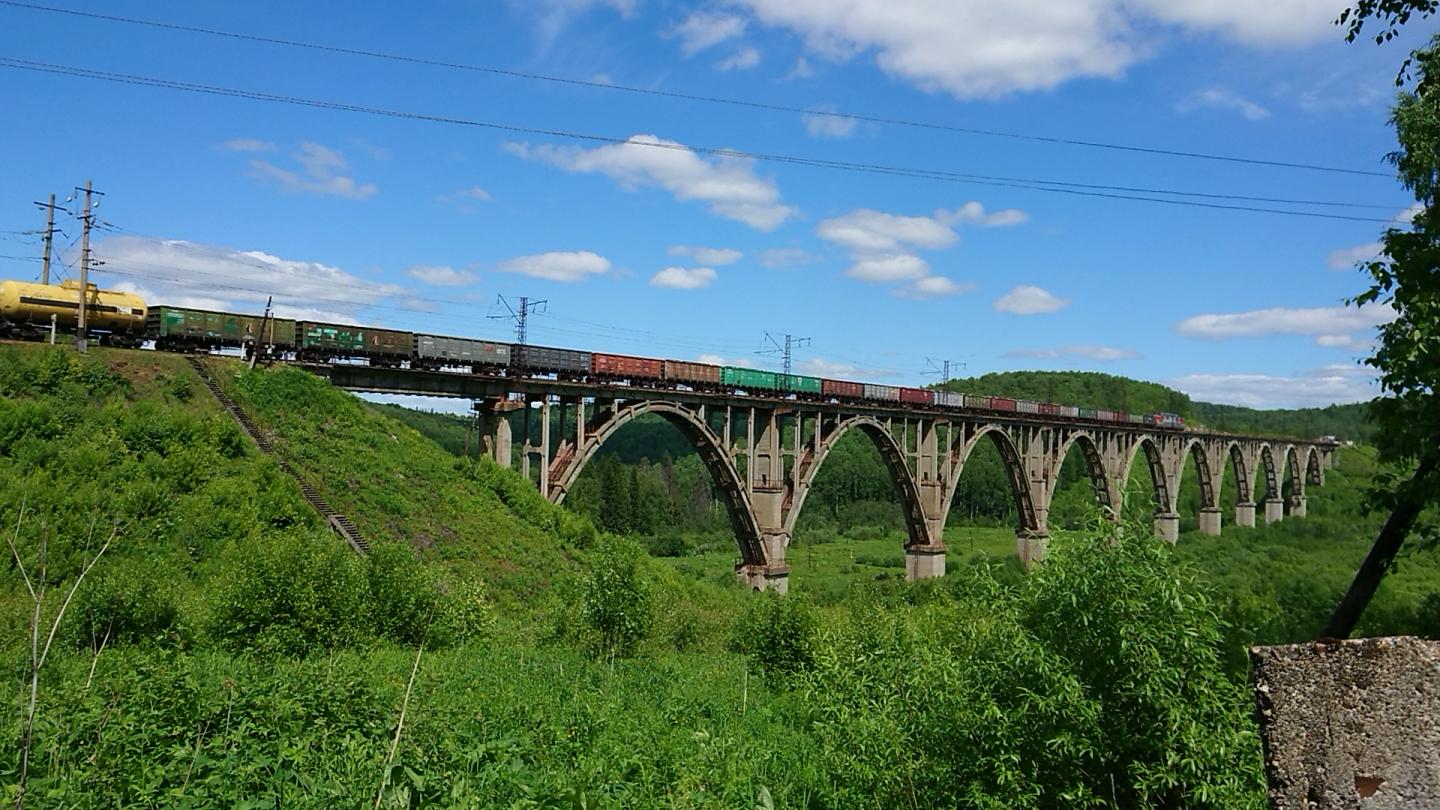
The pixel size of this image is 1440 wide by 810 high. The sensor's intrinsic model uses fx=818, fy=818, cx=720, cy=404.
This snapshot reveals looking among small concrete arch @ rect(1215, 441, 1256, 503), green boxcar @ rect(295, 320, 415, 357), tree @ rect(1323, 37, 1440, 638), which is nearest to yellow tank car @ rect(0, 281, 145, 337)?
green boxcar @ rect(295, 320, 415, 357)

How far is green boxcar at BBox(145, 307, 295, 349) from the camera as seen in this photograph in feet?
90.3

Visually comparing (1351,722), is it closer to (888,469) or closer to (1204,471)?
(888,469)

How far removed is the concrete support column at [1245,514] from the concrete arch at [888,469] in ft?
236

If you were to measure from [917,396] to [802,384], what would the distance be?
37.1 feet

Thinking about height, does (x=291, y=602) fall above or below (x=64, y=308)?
below

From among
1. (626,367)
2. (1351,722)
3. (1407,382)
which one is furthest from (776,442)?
(1351,722)

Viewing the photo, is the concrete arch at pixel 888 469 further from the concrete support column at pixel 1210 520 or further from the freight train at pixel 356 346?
the concrete support column at pixel 1210 520

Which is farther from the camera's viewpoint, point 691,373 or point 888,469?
point 888,469

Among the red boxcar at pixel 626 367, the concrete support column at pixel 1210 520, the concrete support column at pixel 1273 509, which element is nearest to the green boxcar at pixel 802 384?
the red boxcar at pixel 626 367

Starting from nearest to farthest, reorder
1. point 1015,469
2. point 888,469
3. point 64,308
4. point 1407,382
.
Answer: point 1407,382
point 64,308
point 888,469
point 1015,469

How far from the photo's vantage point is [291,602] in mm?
16375

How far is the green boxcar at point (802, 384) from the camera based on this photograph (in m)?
42.9

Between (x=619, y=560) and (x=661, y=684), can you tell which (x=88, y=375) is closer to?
(x=619, y=560)

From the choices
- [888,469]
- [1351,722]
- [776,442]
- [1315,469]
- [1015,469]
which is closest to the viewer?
[1351,722]
